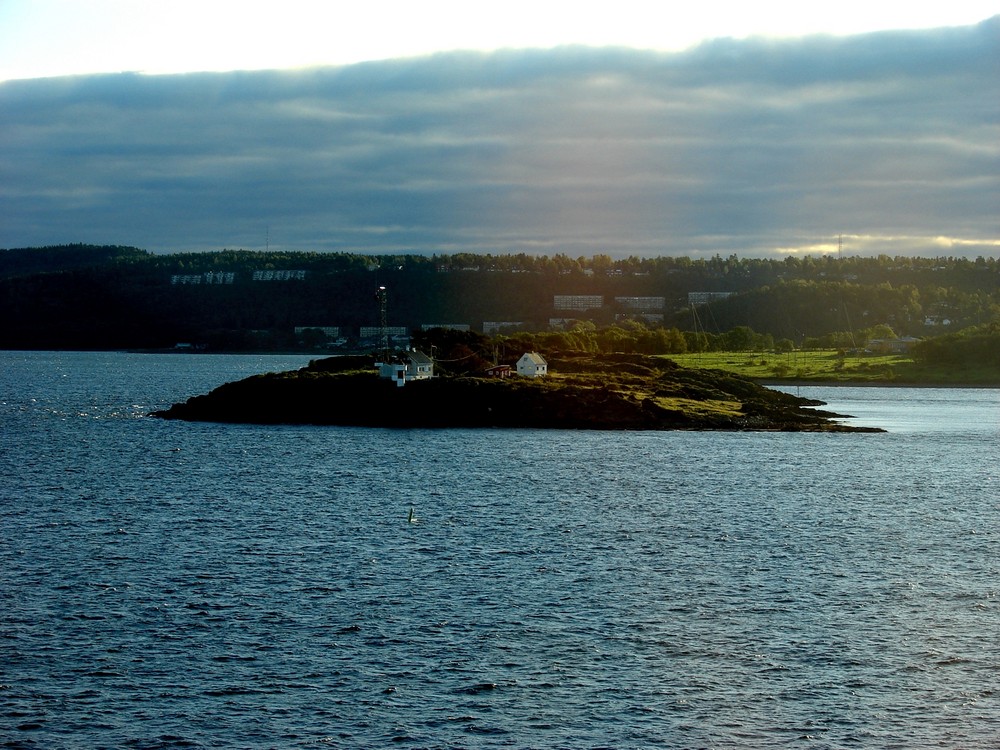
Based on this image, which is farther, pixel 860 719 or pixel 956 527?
pixel 956 527

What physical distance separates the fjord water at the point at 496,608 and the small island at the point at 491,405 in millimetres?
35509

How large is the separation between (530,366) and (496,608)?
9246 centimetres

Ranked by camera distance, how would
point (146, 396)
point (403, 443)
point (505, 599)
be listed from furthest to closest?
1. point (146, 396)
2. point (403, 443)
3. point (505, 599)

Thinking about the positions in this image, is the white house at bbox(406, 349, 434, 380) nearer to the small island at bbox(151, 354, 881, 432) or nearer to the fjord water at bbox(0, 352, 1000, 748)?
the small island at bbox(151, 354, 881, 432)

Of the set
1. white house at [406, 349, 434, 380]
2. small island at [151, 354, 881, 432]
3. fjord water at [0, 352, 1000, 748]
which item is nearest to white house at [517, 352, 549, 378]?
small island at [151, 354, 881, 432]

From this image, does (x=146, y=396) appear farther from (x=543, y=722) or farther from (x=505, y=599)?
(x=543, y=722)

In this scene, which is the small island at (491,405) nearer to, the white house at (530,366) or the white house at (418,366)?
the white house at (418,366)

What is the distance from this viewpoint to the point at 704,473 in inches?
3209

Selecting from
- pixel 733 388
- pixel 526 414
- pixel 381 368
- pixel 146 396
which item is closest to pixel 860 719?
pixel 526 414

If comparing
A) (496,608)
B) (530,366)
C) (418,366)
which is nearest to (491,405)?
(418,366)

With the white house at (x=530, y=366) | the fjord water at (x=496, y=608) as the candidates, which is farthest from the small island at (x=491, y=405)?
the fjord water at (x=496, y=608)

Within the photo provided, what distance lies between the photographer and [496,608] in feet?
132

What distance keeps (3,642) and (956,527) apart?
44.2 metres

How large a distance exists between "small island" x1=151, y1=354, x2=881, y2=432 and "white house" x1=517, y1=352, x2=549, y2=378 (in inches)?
67.2
